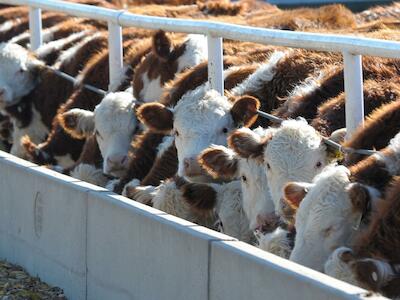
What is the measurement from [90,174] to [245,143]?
3.13m

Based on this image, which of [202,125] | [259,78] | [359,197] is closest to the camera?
[359,197]

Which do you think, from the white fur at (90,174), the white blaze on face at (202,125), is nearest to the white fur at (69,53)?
the white fur at (90,174)

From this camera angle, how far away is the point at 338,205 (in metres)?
5.93

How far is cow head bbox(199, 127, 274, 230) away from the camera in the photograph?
727 cm

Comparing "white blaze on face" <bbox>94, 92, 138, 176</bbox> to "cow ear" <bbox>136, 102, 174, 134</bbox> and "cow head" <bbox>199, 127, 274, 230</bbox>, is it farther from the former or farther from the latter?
"cow head" <bbox>199, 127, 274, 230</bbox>

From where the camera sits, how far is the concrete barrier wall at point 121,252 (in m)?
5.21

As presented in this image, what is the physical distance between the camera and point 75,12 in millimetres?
11320

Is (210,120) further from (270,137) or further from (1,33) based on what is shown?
(1,33)

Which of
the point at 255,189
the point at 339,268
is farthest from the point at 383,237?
the point at 255,189

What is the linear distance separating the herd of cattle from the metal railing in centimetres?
23

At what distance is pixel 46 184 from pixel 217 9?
7.99 meters

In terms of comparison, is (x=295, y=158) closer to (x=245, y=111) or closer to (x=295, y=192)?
(x=295, y=192)

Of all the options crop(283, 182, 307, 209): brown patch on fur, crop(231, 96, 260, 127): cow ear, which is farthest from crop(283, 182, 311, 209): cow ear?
crop(231, 96, 260, 127): cow ear

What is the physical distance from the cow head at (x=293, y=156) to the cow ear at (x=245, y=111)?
93cm
